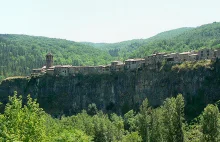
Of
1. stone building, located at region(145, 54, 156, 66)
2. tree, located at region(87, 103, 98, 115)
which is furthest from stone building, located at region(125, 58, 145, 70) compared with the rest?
tree, located at region(87, 103, 98, 115)

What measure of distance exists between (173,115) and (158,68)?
66.8 meters

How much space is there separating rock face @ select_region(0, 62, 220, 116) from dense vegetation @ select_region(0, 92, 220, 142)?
61.5 feet

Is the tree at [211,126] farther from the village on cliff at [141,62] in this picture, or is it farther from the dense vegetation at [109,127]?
the village on cliff at [141,62]

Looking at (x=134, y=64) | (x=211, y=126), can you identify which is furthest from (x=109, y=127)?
(x=134, y=64)

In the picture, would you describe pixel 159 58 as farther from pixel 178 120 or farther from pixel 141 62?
pixel 178 120

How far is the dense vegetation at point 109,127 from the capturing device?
2953 centimetres

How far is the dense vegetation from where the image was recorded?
96.9ft

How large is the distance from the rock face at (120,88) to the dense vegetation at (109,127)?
18.7 meters

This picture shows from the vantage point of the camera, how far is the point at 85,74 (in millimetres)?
152000

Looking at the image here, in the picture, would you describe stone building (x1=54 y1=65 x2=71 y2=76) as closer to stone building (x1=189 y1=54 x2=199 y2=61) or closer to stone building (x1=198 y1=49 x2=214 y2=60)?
stone building (x1=189 y1=54 x2=199 y2=61)

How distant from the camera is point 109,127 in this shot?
78062mm

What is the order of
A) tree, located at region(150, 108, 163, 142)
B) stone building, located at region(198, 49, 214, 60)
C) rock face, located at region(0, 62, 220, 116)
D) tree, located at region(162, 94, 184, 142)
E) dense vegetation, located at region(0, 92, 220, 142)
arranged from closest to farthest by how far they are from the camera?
dense vegetation, located at region(0, 92, 220, 142), tree, located at region(162, 94, 184, 142), tree, located at region(150, 108, 163, 142), rock face, located at region(0, 62, 220, 116), stone building, located at region(198, 49, 214, 60)

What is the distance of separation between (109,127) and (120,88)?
205ft

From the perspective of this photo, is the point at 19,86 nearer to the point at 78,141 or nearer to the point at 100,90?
the point at 100,90
